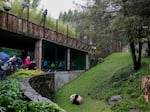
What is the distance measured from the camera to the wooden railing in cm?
1551

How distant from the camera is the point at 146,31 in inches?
691

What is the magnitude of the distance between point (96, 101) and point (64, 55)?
9.86 metres

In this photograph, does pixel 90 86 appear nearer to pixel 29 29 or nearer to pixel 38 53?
pixel 38 53

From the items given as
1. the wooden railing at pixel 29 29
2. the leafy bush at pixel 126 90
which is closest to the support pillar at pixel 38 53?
the wooden railing at pixel 29 29

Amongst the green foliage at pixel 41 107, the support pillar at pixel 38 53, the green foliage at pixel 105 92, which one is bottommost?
the green foliage at pixel 105 92

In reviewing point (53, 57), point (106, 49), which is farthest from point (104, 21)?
point (106, 49)

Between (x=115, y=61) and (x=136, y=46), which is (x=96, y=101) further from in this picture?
(x=115, y=61)

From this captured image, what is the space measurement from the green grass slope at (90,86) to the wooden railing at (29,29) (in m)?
3.08

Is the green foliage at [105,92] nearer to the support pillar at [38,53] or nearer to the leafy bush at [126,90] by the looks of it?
the leafy bush at [126,90]

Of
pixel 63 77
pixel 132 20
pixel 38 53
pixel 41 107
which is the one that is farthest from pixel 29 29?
pixel 41 107

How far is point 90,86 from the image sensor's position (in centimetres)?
2245

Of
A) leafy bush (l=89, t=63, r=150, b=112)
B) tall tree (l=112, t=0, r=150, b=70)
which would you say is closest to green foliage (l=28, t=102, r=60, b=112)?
leafy bush (l=89, t=63, r=150, b=112)

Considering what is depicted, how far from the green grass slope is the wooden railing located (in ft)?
10.1

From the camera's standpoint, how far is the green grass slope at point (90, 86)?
1723 centimetres
